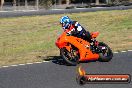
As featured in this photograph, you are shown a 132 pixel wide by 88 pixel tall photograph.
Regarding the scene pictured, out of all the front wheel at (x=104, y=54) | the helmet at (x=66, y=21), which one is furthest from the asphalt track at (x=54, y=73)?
the helmet at (x=66, y=21)

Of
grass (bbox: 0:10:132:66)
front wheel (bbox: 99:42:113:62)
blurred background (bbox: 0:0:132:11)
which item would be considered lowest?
blurred background (bbox: 0:0:132:11)

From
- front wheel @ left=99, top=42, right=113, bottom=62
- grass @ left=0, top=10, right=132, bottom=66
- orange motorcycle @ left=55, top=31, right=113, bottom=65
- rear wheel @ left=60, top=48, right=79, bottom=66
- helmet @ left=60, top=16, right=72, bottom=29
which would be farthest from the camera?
grass @ left=0, top=10, right=132, bottom=66

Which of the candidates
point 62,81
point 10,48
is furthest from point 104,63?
point 10,48

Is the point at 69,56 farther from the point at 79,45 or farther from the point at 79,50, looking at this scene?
the point at 79,45

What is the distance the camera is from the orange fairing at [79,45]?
47.0 feet

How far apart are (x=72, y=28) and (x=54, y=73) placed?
6.96 ft

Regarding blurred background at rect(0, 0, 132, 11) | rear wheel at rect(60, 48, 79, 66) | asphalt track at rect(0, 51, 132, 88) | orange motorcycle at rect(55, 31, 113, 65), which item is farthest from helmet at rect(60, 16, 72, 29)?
blurred background at rect(0, 0, 132, 11)

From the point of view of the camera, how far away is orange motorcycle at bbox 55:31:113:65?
14.3 m

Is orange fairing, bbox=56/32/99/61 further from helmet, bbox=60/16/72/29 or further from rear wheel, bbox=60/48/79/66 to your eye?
helmet, bbox=60/16/72/29

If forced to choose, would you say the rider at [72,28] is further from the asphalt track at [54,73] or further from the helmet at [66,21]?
the asphalt track at [54,73]

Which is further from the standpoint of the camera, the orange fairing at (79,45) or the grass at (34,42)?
the grass at (34,42)

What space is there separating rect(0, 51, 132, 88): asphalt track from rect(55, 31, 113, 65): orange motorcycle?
0.74ft

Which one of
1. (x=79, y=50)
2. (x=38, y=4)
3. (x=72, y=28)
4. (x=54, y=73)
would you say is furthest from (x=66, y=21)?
(x=38, y=4)

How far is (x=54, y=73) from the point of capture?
1326 cm
